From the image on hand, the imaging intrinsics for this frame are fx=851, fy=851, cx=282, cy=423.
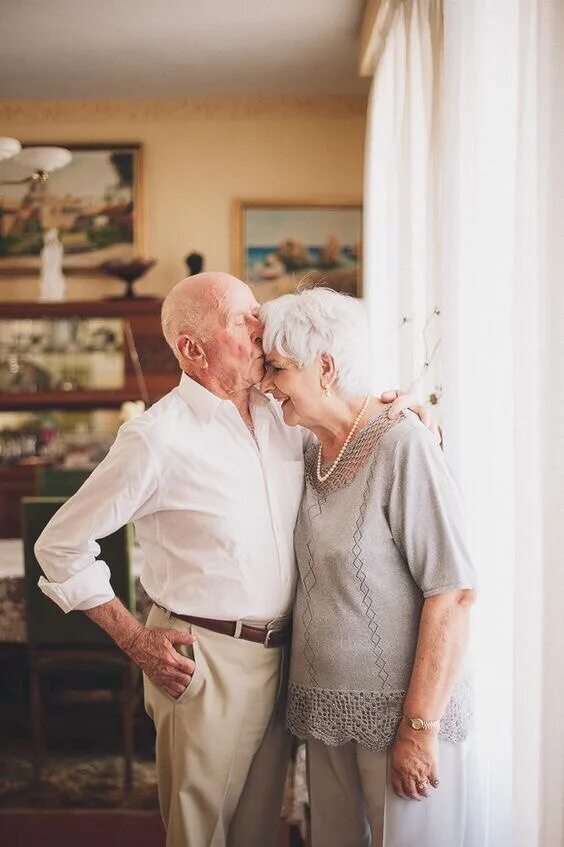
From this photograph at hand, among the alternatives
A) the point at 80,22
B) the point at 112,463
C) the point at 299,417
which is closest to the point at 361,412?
the point at 299,417

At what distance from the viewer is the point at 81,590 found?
1.76 metres

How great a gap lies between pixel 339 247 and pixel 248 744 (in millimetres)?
3805

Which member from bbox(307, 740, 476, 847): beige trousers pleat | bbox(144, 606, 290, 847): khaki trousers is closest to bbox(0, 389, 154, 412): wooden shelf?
bbox(144, 606, 290, 847): khaki trousers

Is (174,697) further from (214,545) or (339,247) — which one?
(339,247)

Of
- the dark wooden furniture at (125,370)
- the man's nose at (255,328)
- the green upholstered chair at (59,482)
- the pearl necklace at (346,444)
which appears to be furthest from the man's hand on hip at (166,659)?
the dark wooden furniture at (125,370)

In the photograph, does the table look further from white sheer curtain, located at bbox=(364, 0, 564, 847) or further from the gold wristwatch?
the gold wristwatch

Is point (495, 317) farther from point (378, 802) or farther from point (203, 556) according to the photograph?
point (378, 802)

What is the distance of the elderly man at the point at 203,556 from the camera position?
173cm

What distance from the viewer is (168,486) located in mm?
1748

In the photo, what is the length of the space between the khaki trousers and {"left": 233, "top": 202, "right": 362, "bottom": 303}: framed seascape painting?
A: 355 cm

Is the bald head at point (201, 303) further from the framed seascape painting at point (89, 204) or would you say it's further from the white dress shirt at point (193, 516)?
the framed seascape painting at point (89, 204)

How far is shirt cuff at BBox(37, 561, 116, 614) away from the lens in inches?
69.2

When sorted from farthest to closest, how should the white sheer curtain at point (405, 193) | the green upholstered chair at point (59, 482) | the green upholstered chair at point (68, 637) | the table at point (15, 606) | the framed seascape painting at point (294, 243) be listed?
1. the framed seascape painting at point (294, 243)
2. the green upholstered chair at point (59, 482)
3. the table at point (15, 606)
4. the green upholstered chair at point (68, 637)
5. the white sheer curtain at point (405, 193)

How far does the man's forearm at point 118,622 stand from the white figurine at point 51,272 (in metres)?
3.47
